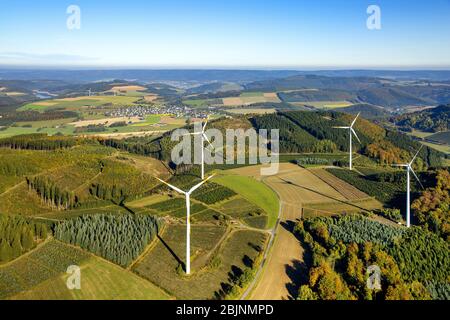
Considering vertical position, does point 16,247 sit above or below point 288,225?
above

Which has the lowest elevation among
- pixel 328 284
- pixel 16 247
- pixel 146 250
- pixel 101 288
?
pixel 101 288

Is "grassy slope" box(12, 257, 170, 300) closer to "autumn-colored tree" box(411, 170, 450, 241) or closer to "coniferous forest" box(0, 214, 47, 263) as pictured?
"coniferous forest" box(0, 214, 47, 263)

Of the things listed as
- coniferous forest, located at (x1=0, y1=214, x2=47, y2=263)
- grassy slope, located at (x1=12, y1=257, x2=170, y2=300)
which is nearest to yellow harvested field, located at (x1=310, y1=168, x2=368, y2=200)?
grassy slope, located at (x1=12, y1=257, x2=170, y2=300)

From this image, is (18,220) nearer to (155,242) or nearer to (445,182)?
(155,242)

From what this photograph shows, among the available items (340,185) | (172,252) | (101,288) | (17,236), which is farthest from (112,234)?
(340,185)

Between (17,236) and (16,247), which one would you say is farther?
(17,236)

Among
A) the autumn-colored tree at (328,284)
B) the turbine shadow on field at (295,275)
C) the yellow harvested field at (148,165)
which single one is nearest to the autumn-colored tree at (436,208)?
the turbine shadow on field at (295,275)

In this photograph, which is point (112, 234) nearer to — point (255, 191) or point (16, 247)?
point (16, 247)

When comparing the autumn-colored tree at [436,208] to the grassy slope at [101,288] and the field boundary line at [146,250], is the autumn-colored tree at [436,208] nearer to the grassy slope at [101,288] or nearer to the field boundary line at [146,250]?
the field boundary line at [146,250]

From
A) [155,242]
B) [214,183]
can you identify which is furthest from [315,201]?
[155,242]

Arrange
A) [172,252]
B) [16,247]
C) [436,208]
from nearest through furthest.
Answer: [16,247]
[172,252]
[436,208]
